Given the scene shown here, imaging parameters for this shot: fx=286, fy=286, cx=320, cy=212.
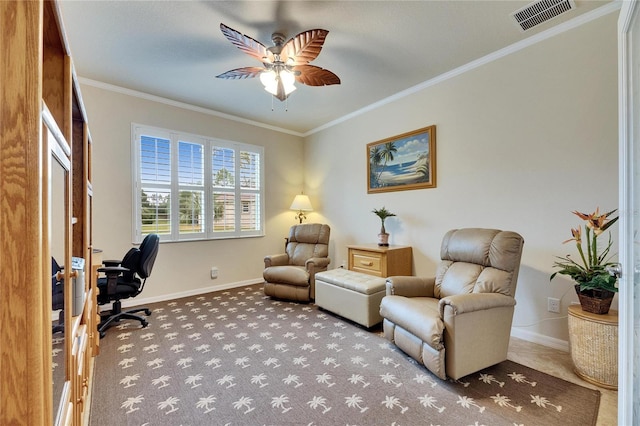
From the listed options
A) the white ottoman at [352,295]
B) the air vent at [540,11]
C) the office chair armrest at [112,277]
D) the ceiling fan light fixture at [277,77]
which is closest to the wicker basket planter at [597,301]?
the white ottoman at [352,295]

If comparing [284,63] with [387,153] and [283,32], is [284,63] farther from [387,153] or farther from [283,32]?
[387,153]

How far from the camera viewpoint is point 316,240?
4250 millimetres

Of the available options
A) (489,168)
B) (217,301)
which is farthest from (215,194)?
(489,168)

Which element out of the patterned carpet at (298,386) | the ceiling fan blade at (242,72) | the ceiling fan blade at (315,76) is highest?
the ceiling fan blade at (242,72)

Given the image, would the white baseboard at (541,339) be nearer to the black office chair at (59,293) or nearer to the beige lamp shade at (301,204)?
the beige lamp shade at (301,204)

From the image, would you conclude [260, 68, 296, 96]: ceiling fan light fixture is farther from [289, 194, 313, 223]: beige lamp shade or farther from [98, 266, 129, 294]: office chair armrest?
[289, 194, 313, 223]: beige lamp shade

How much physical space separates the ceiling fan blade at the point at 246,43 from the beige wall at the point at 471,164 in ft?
6.87

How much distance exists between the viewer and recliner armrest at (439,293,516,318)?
192 cm

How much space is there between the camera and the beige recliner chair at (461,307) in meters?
1.93

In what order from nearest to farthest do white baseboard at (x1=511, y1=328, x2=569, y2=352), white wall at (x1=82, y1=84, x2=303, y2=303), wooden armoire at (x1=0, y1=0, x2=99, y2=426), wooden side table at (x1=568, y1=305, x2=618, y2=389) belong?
wooden armoire at (x1=0, y1=0, x2=99, y2=426) < wooden side table at (x1=568, y1=305, x2=618, y2=389) < white baseboard at (x1=511, y1=328, x2=569, y2=352) < white wall at (x1=82, y1=84, x2=303, y2=303)

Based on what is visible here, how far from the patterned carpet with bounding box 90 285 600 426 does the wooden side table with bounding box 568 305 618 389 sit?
180 millimetres

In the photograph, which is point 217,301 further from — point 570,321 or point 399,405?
point 570,321

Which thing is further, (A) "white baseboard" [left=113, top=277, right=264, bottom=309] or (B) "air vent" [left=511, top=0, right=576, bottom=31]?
(A) "white baseboard" [left=113, top=277, right=264, bottom=309]

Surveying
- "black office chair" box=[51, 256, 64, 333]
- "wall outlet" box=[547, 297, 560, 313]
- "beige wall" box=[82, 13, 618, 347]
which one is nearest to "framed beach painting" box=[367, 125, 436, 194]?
"beige wall" box=[82, 13, 618, 347]
